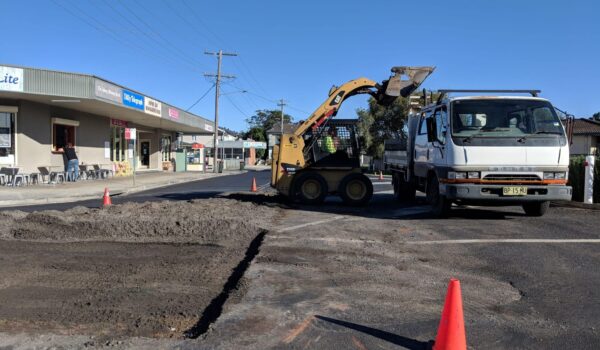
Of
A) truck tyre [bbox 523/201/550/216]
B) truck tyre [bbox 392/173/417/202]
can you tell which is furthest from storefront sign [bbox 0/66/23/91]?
truck tyre [bbox 523/201/550/216]

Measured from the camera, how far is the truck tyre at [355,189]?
13570 mm

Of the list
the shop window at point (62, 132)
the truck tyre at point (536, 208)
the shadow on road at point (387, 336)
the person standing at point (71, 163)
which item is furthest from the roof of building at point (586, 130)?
the shadow on road at point (387, 336)

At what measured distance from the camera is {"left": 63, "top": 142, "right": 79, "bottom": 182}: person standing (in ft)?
76.6

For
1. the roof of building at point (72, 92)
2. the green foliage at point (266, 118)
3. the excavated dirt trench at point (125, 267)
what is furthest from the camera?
the green foliage at point (266, 118)

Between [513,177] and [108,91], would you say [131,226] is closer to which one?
[513,177]

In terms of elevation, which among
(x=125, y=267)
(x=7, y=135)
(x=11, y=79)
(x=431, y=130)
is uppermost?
(x=11, y=79)

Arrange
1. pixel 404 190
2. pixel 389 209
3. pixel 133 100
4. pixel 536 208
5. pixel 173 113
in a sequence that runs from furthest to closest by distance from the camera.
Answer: pixel 173 113, pixel 133 100, pixel 404 190, pixel 389 209, pixel 536 208

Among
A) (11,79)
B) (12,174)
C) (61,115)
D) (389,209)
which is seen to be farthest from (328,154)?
(61,115)

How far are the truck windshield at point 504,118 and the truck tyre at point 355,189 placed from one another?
386 cm

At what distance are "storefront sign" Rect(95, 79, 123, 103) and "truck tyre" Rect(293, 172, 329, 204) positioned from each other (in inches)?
466

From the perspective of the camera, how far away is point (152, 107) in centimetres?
2828

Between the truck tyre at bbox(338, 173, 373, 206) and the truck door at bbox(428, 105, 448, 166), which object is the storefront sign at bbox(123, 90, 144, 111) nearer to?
the truck tyre at bbox(338, 173, 373, 206)

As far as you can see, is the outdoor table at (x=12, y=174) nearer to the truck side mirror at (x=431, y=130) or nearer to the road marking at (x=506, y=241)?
the truck side mirror at (x=431, y=130)

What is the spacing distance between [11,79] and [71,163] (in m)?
5.75
